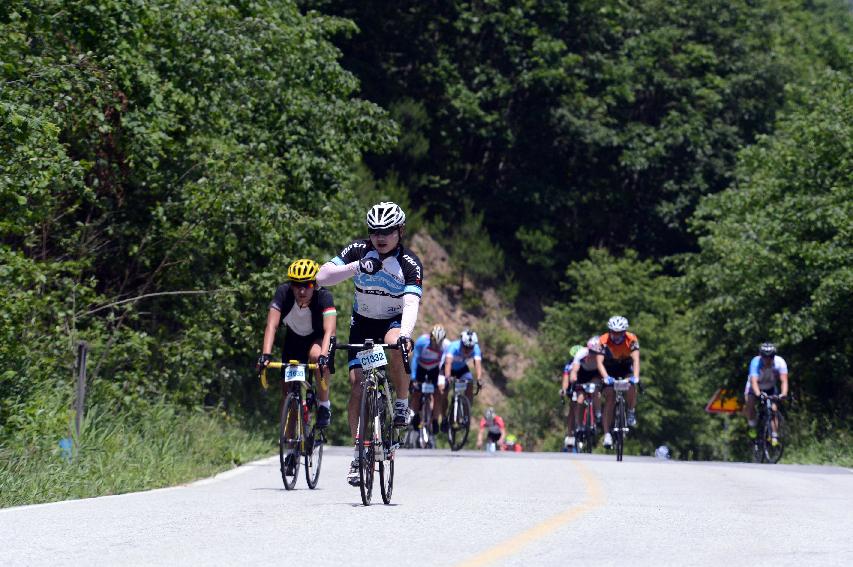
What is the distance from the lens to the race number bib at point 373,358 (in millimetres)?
10977

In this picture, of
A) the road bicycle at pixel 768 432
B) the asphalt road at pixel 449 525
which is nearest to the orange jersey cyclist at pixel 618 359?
the road bicycle at pixel 768 432

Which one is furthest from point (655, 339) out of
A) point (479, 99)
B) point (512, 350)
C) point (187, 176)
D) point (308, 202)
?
point (187, 176)

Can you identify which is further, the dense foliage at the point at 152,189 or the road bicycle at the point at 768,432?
the road bicycle at the point at 768,432

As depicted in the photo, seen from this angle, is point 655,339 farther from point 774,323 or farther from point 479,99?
point 774,323

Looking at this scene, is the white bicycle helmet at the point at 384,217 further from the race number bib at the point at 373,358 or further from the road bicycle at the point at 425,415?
the road bicycle at the point at 425,415

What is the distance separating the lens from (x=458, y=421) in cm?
2356

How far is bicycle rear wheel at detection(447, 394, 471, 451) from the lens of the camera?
23484 mm

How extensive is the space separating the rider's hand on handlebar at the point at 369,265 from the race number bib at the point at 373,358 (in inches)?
21.4

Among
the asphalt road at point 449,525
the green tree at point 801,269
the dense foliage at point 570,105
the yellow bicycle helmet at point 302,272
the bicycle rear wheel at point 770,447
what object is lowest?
the asphalt road at point 449,525

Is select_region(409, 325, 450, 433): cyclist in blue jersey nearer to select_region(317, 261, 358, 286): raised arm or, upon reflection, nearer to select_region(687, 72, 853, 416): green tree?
select_region(687, 72, 853, 416): green tree

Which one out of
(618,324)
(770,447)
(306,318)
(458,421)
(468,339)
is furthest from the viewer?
(770,447)

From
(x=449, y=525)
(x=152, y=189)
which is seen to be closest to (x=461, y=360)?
(x=152, y=189)

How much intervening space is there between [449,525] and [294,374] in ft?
12.5

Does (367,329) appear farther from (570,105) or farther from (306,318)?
(570,105)
